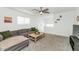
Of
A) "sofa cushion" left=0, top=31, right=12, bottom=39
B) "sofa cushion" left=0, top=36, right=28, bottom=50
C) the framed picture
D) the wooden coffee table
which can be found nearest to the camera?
"sofa cushion" left=0, top=36, right=28, bottom=50

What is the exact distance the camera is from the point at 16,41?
1.81 metres

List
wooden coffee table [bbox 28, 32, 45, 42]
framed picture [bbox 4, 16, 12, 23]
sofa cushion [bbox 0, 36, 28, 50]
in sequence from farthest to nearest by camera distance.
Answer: wooden coffee table [bbox 28, 32, 45, 42] < framed picture [bbox 4, 16, 12, 23] < sofa cushion [bbox 0, 36, 28, 50]

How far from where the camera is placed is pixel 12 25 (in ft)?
6.72

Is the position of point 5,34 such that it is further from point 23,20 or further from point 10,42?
point 23,20

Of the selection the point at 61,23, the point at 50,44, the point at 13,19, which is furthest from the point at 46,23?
the point at 13,19

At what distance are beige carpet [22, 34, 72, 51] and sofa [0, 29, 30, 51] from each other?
22 centimetres

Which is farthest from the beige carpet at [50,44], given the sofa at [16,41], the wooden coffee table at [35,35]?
Result: the sofa at [16,41]

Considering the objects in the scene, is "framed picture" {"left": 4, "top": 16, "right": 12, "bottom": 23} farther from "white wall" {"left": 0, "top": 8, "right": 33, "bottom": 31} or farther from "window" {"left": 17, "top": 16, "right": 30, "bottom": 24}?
"window" {"left": 17, "top": 16, "right": 30, "bottom": 24}

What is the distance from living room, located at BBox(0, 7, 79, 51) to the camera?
1.88m

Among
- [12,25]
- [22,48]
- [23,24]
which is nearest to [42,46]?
[22,48]

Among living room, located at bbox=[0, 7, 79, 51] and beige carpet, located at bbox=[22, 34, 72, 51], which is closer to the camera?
living room, located at bbox=[0, 7, 79, 51]

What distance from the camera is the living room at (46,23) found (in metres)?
1.88

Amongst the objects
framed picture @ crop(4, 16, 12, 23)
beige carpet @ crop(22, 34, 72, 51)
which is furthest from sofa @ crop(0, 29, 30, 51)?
framed picture @ crop(4, 16, 12, 23)
